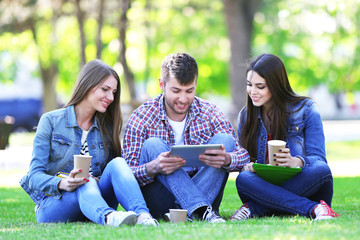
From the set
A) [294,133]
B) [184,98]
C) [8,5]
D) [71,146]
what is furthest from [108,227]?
[8,5]

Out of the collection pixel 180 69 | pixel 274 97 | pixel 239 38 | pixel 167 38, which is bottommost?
pixel 274 97

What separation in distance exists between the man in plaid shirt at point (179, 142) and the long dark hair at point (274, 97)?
0.91 feet

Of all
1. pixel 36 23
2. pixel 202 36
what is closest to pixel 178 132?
pixel 36 23

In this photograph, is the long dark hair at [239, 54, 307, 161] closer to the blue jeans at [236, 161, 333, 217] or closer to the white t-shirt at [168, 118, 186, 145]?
the blue jeans at [236, 161, 333, 217]

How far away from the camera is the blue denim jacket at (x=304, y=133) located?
16.4ft

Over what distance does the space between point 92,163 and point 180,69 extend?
1.08 m

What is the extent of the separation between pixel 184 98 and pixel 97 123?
78cm

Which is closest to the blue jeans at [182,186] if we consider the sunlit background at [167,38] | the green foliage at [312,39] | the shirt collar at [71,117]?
the shirt collar at [71,117]

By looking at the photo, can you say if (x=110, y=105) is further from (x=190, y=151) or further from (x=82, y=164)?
(x=190, y=151)

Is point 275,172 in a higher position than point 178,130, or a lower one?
lower

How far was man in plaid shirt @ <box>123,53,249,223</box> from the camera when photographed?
14.8 ft

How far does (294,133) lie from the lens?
514 centimetres

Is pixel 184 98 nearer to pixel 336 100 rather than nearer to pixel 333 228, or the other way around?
pixel 333 228

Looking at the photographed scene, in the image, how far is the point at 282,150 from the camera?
449cm
